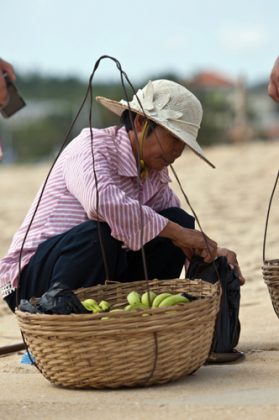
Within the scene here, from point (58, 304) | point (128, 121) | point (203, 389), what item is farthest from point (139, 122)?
point (203, 389)

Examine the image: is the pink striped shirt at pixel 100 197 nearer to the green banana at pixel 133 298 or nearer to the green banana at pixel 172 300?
the green banana at pixel 133 298

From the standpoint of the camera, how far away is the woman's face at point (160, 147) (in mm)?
4480

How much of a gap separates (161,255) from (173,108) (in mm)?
750

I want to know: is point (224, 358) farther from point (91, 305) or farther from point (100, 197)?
point (100, 197)

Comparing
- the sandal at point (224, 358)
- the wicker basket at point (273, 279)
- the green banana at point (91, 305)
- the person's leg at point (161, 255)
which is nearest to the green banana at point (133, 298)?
the green banana at point (91, 305)

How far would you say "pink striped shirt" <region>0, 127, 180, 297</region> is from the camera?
4250 mm

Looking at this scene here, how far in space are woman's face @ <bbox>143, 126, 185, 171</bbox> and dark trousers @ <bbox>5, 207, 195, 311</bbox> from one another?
31cm

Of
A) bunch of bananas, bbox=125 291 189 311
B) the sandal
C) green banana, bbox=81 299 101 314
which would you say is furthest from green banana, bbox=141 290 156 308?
the sandal

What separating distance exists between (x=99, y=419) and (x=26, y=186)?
1578cm

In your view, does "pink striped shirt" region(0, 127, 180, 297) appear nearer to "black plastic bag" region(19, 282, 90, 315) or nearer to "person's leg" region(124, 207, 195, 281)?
"person's leg" region(124, 207, 195, 281)

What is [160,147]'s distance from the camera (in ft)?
14.7

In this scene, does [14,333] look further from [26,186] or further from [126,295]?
[26,186]

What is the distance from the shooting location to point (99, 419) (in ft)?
10.5

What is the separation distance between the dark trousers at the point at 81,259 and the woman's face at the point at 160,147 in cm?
31
